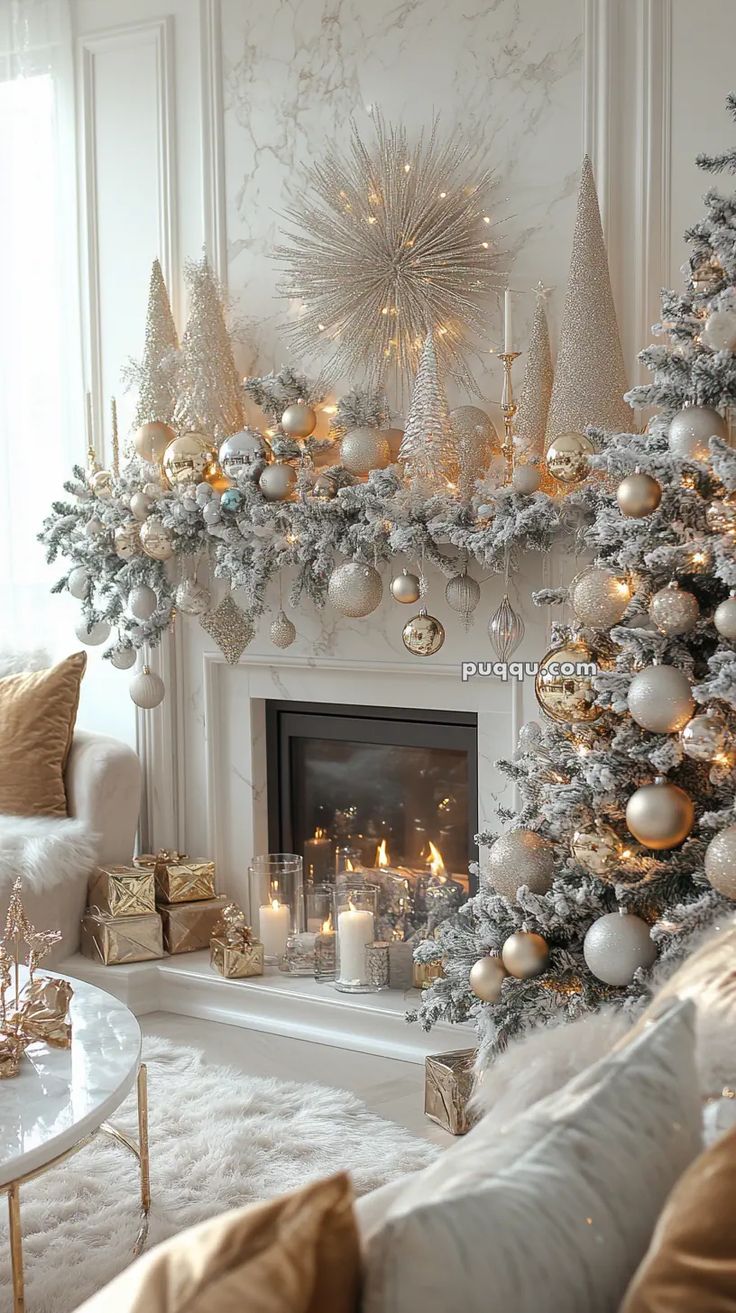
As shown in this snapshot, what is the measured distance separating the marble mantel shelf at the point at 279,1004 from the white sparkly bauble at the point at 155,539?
1180 millimetres

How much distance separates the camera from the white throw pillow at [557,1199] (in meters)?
0.75

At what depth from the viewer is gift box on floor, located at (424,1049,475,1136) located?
272 cm

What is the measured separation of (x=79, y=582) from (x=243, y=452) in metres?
0.70

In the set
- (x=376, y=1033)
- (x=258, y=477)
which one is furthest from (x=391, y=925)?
(x=258, y=477)

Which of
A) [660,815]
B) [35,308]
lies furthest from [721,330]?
[35,308]

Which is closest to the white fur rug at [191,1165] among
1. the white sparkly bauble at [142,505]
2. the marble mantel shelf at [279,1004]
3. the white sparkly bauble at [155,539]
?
the marble mantel shelf at [279,1004]

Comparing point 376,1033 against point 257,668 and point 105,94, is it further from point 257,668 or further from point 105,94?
point 105,94

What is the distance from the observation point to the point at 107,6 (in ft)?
12.4

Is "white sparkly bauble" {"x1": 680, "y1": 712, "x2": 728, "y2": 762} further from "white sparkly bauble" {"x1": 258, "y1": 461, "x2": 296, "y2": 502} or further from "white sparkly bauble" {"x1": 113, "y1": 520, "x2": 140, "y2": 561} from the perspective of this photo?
"white sparkly bauble" {"x1": 113, "y1": 520, "x2": 140, "y2": 561}

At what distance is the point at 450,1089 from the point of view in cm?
274

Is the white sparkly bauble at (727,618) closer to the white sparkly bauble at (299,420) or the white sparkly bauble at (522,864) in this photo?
the white sparkly bauble at (522,864)

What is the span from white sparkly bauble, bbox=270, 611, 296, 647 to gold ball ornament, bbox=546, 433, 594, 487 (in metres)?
0.95

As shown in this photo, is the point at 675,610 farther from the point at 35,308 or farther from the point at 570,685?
the point at 35,308

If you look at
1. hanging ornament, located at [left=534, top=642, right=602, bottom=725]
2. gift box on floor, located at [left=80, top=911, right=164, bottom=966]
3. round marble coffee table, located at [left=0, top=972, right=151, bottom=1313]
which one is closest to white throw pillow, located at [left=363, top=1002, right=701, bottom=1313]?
round marble coffee table, located at [left=0, top=972, right=151, bottom=1313]
